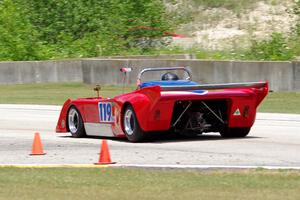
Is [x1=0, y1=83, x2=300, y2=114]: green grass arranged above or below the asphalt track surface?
below

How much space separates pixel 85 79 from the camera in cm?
3331

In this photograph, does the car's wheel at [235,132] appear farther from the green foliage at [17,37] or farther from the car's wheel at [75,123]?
the green foliage at [17,37]

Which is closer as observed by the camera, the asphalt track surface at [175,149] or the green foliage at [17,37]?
the asphalt track surface at [175,149]

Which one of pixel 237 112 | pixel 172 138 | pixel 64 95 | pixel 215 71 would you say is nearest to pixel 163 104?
pixel 237 112

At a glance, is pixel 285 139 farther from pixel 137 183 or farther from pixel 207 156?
pixel 137 183

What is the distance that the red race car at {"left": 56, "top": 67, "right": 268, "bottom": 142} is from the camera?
1494 centimetres

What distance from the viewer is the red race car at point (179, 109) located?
14938 millimetres

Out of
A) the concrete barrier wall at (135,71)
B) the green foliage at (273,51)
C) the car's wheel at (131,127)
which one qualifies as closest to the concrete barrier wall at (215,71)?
the concrete barrier wall at (135,71)

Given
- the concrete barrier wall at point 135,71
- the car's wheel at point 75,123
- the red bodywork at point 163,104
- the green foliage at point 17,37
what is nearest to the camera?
the red bodywork at point 163,104

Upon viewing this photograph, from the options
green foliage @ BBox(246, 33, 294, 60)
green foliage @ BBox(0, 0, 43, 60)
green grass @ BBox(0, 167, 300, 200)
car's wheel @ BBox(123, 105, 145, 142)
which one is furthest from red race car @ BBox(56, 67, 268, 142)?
green foliage @ BBox(0, 0, 43, 60)

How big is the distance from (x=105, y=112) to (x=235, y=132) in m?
2.21

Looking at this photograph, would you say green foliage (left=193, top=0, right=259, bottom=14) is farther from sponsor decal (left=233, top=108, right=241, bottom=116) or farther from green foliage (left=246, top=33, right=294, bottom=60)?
sponsor decal (left=233, top=108, right=241, bottom=116)

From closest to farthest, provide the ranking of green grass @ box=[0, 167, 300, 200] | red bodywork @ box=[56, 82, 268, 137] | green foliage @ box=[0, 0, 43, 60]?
green grass @ box=[0, 167, 300, 200], red bodywork @ box=[56, 82, 268, 137], green foliage @ box=[0, 0, 43, 60]

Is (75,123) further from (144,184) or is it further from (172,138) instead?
(144,184)
